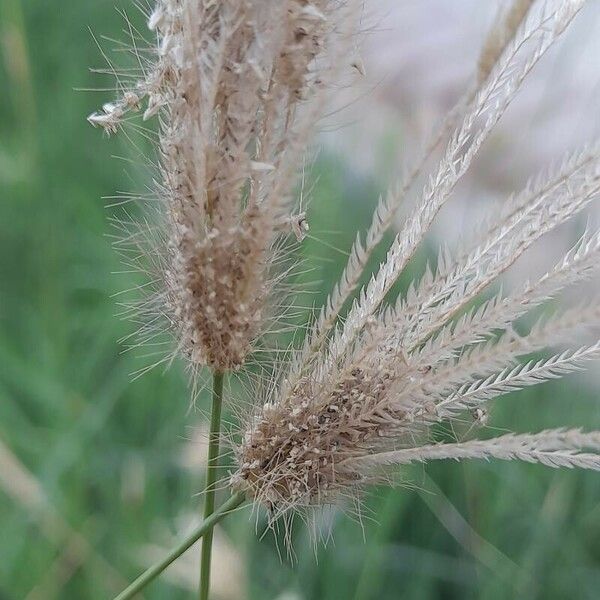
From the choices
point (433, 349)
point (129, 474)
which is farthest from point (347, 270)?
point (129, 474)

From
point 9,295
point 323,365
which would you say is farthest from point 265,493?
point 9,295

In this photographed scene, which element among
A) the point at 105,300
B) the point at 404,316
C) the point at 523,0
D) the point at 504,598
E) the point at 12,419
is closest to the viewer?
the point at 523,0

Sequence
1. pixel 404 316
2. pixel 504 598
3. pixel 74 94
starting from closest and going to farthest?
pixel 404 316 → pixel 504 598 → pixel 74 94

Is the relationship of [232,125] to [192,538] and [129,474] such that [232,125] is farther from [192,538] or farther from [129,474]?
[129,474]

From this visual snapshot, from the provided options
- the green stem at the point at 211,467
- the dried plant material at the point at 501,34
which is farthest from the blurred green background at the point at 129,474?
the dried plant material at the point at 501,34

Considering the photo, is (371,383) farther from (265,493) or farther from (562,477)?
(562,477)

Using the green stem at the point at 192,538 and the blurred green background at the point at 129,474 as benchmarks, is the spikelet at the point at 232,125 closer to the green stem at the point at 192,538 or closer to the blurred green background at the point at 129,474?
the green stem at the point at 192,538

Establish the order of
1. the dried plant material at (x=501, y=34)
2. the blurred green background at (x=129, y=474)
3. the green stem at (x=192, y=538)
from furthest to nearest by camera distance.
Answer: the blurred green background at (x=129, y=474) → the green stem at (x=192, y=538) → the dried plant material at (x=501, y=34)
